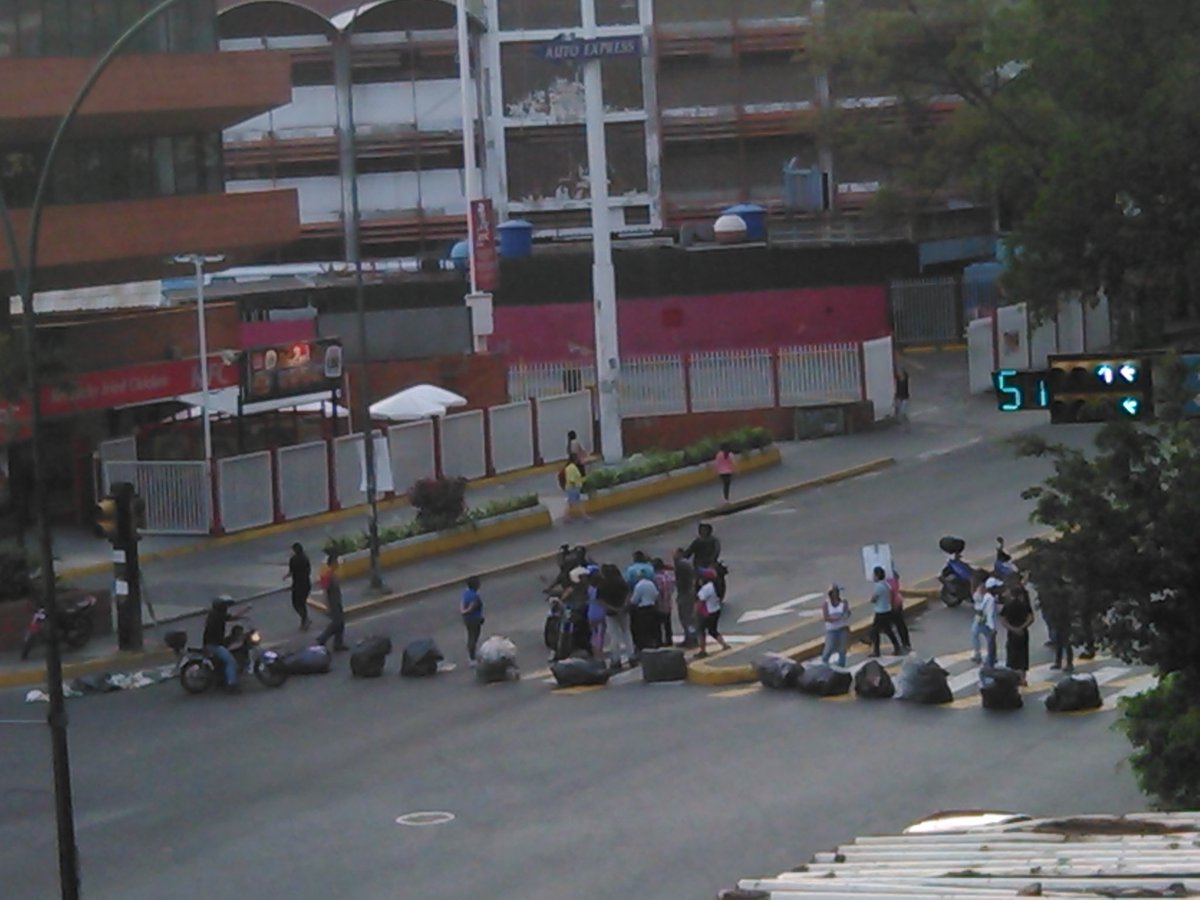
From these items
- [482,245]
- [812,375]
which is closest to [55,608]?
[482,245]

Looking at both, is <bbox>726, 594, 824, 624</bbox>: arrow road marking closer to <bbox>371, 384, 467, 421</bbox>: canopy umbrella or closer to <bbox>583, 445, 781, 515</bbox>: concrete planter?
<bbox>583, 445, 781, 515</bbox>: concrete planter

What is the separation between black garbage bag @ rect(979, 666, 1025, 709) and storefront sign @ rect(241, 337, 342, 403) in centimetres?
2040

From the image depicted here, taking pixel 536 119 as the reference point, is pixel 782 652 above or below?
below

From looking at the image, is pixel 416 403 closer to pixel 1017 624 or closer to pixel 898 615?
pixel 898 615

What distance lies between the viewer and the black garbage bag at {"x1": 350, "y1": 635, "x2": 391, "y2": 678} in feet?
91.7

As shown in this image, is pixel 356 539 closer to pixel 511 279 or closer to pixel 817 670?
pixel 817 670

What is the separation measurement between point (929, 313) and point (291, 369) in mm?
26779

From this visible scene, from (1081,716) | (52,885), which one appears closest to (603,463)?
(1081,716)

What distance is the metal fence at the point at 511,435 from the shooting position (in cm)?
4391

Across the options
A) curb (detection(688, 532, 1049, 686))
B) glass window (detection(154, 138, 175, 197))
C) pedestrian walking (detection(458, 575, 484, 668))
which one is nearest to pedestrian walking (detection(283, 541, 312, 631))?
pedestrian walking (detection(458, 575, 484, 668))

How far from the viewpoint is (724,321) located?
55.4 metres

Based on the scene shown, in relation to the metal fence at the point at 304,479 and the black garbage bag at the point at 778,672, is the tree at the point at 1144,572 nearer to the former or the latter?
the black garbage bag at the point at 778,672

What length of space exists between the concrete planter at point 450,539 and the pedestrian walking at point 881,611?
424 inches

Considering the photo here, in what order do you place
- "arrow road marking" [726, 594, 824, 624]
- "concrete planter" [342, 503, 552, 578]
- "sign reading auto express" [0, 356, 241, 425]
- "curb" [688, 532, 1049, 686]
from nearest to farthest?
"curb" [688, 532, 1049, 686] < "arrow road marking" [726, 594, 824, 624] < "concrete planter" [342, 503, 552, 578] < "sign reading auto express" [0, 356, 241, 425]
